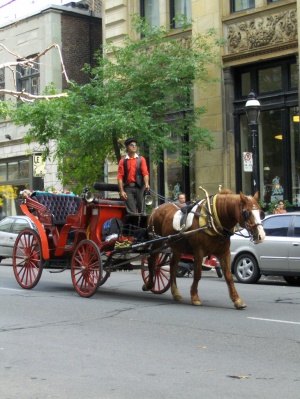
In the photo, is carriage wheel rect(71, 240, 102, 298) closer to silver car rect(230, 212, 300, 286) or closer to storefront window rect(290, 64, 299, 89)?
silver car rect(230, 212, 300, 286)

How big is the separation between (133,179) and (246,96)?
12.7 m

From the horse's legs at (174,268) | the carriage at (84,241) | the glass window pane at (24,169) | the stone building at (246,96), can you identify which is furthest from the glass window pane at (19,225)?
the horse's legs at (174,268)

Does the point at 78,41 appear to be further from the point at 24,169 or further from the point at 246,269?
the point at 246,269

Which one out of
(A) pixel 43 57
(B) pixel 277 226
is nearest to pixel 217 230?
(B) pixel 277 226

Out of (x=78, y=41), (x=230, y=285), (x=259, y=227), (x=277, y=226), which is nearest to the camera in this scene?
(x=259, y=227)

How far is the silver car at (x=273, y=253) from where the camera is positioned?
17.0 m

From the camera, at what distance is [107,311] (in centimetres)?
1163

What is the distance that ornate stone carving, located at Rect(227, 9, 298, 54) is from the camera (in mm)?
23594

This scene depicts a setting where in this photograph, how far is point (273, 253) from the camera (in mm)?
17297

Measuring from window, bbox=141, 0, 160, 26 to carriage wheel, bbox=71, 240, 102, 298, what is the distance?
650 inches

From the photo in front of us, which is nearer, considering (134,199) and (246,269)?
(134,199)

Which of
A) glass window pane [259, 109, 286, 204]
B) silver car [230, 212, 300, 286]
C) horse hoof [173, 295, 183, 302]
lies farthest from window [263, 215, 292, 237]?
glass window pane [259, 109, 286, 204]

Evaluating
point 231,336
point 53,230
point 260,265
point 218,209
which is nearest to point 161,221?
point 218,209

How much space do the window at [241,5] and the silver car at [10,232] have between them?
988 cm
